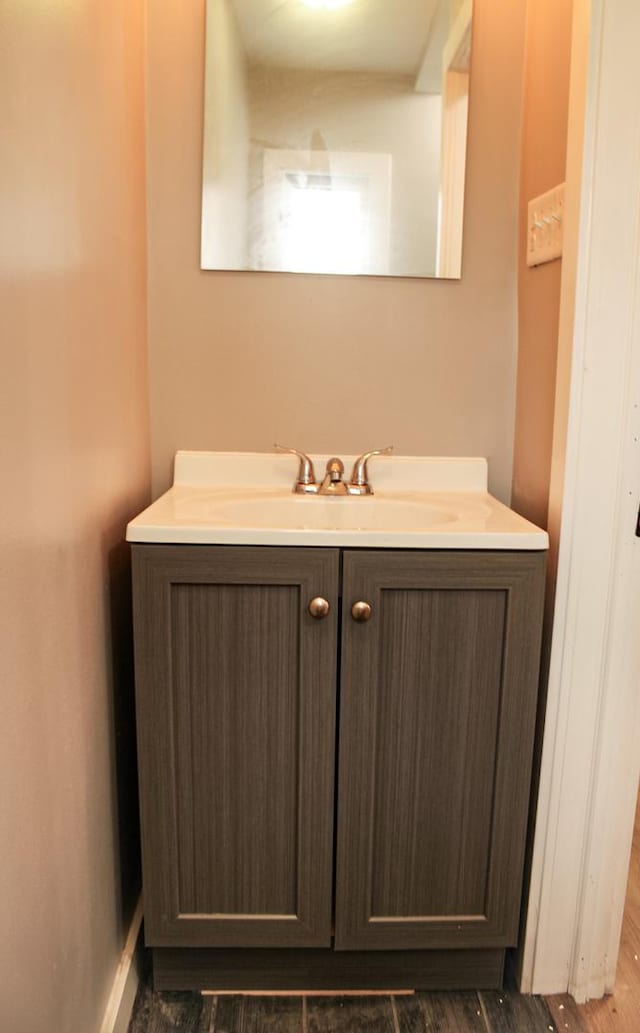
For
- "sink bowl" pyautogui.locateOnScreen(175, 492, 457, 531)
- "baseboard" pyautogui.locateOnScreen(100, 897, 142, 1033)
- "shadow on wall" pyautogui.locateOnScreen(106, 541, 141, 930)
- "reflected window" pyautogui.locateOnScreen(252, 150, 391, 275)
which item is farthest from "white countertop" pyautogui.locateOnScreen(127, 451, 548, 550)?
"baseboard" pyautogui.locateOnScreen(100, 897, 142, 1033)

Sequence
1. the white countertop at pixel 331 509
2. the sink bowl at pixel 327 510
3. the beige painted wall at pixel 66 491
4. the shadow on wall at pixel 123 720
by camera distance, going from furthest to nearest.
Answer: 1. the sink bowl at pixel 327 510
2. the shadow on wall at pixel 123 720
3. the white countertop at pixel 331 509
4. the beige painted wall at pixel 66 491

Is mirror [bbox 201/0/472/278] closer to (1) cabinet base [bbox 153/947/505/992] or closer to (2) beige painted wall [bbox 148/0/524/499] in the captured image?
(2) beige painted wall [bbox 148/0/524/499]

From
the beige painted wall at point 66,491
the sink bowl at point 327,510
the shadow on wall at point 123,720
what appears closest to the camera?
the beige painted wall at point 66,491

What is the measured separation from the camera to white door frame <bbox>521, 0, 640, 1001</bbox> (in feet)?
3.92

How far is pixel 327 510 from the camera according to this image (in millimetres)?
1520

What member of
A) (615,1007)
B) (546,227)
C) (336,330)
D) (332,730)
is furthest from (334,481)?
(615,1007)

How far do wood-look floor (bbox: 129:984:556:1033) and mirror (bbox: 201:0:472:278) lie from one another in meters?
1.38

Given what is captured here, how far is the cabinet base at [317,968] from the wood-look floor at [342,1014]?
22 mm

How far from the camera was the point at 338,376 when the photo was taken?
1597 millimetres

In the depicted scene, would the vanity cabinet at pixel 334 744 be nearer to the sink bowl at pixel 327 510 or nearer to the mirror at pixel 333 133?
the sink bowl at pixel 327 510

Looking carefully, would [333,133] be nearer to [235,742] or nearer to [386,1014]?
[235,742]

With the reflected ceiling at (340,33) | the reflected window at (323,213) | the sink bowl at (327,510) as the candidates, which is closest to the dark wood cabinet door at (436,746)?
the sink bowl at (327,510)

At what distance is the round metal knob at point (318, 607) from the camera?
1188 millimetres

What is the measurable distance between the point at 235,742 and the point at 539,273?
3.32 feet
